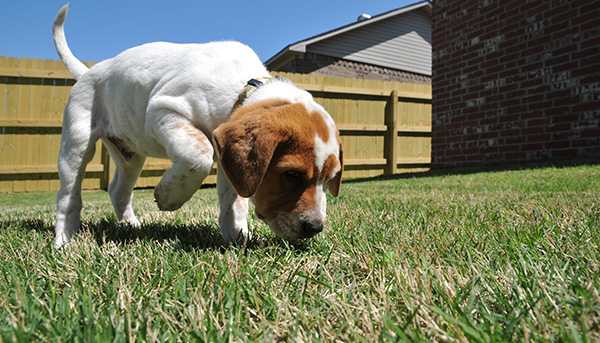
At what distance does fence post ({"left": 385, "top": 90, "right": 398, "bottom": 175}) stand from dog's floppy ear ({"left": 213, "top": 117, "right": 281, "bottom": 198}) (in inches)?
415

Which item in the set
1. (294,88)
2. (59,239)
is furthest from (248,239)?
(59,239)

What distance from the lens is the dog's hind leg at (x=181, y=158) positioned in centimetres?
256

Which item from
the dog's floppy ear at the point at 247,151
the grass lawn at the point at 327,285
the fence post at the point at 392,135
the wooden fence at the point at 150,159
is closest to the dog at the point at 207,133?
the dog's floppy ear at the point at 247,151

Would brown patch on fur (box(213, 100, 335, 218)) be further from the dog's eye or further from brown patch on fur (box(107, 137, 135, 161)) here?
brown patch on fur (box(107, 137, 135, 161))

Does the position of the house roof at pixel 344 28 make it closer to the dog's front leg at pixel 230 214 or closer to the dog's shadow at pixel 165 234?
the dog's shadow at pixel 165 234

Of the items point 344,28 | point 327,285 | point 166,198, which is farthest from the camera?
point 344,28

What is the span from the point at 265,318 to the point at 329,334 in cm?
22

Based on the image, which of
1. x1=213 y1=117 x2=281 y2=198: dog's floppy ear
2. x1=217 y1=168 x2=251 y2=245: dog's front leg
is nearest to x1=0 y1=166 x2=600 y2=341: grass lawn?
x1=217 y1=168 x2=251 y2=245: dog's front leg

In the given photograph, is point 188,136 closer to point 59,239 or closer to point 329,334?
point 59,239

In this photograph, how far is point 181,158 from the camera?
2.56 m

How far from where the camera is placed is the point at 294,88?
2.64 meters

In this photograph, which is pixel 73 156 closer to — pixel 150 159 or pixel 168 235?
pixel 168 235

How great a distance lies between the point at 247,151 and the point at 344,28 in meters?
19.8

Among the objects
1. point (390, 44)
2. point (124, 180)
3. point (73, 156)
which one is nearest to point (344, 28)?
point (390, 44)
